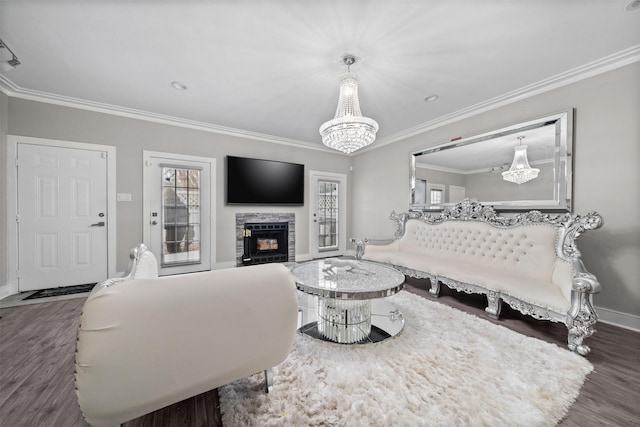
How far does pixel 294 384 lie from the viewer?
1.39 m

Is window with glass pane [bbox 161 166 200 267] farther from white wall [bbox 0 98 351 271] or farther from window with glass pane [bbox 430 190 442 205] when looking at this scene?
window with glass pane [bbox 430 190 442 205]

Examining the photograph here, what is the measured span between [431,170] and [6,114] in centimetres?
584

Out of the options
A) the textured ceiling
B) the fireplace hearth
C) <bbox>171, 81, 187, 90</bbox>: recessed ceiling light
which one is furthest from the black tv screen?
<bbox>171, 81, 187, 90</bbox>: recessed ceiling light

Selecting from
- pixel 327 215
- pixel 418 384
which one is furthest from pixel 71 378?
pixel 327 215

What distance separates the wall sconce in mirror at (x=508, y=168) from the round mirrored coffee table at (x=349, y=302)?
6.45 feet

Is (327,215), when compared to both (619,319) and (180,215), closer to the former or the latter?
(180,215)

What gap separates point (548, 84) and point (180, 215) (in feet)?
17.6

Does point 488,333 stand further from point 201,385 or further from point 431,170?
point 431,170

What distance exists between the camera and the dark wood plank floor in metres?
1.20

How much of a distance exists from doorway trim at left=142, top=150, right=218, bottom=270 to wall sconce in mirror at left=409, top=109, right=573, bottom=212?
12.0 feet

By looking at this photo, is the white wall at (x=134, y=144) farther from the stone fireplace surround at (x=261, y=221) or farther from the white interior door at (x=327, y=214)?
the white interior door at (x=327, y=214)

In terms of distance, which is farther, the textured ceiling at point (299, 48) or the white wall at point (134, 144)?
the white wall at point (134, 144)

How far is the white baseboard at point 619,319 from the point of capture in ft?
6.89

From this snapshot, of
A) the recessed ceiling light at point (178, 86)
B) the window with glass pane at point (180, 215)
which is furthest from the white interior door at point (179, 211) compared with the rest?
the recessed ceiling light at point (178, 86)
